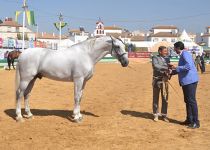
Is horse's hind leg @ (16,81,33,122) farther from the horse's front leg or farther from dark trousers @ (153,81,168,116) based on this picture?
dark trousers @ (153,81,168,116)

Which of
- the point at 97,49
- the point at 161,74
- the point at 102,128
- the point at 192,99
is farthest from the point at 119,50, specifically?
the point at 192,99

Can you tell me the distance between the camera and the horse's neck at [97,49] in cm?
873

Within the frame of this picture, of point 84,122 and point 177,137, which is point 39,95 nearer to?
point 84,122

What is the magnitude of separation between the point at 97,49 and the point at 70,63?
0.77m

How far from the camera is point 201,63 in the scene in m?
29.8

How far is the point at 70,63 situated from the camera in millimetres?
8523

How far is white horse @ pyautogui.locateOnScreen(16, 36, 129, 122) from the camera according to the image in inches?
336

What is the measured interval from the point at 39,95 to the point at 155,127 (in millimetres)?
6346

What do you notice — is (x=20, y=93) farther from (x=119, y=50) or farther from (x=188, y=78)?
(x=188, y=78)

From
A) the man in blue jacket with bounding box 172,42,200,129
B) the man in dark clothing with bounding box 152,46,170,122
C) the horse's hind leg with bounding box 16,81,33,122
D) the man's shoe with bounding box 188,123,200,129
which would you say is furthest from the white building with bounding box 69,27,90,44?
the man's shoe with bounding box 188,123,200,129

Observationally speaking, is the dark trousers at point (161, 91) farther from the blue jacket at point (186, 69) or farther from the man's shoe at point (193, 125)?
the man's shoe at point (193, 125)

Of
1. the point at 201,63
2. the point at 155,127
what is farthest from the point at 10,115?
the point at 201,63

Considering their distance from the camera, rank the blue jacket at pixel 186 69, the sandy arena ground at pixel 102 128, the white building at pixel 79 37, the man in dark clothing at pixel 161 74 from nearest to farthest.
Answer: the sandy arena ground at pixel 102 128, the blue jacket at pixel 186 69, the man in dark clothing at pixel 161 74, the white building at pixel 79 37

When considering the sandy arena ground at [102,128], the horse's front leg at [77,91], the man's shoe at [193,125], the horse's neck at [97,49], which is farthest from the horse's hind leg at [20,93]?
the man's shoe at [193,125]
